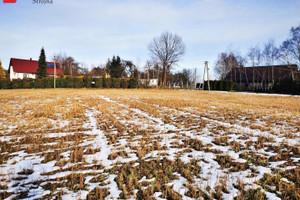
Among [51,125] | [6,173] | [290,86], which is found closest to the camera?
[6,173]

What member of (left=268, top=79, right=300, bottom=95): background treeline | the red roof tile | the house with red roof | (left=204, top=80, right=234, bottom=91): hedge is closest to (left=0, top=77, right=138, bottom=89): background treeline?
(left=204, top=80, right=234, bottom=91): hedge

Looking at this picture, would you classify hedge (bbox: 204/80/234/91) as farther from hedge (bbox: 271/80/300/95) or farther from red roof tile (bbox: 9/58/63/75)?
red roof tile (bbox: 9/58/63/75)

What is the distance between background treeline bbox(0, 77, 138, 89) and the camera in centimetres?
3219

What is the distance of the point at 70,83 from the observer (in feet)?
117

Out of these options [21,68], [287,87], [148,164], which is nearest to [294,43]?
[287,87]

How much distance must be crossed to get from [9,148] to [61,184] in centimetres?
228

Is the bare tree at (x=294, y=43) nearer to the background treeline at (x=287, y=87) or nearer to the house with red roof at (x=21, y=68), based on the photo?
the background treeline at (x=287, y=87)

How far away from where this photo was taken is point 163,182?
2463 mm

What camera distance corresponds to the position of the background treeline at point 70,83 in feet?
106

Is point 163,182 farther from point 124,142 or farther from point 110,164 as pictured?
point 124,142

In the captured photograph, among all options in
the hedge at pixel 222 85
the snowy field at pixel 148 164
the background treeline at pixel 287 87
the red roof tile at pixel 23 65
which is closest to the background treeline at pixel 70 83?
the hedge at pixel 222 85

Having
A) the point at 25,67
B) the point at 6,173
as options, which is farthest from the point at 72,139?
the point at 25,67

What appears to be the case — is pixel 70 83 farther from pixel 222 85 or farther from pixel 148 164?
pixel 148 164

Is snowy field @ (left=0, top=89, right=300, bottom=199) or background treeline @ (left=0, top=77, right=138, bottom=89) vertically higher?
background treeline @ (left=0, top=77, right=138, bottom=89)
